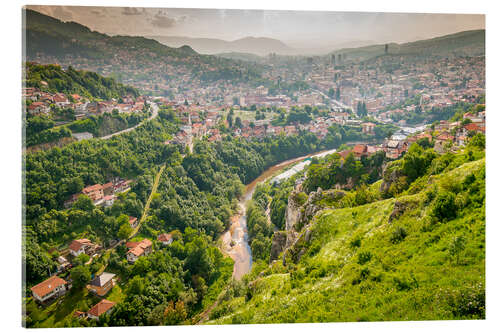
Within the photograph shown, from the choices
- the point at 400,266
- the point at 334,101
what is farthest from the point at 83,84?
the point at 334,101

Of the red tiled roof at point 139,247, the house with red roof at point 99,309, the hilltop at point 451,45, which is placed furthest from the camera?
the red tiled roof at point 139,247

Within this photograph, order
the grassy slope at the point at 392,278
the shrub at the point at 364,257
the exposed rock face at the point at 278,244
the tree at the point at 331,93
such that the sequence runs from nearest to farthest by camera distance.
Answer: the grassy slope at the point at 392,278, the shrub at the point at 364,257, the exposed rock face at the point at 278,244, the tree at the point at 331,93

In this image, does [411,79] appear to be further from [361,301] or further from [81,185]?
[81,185]

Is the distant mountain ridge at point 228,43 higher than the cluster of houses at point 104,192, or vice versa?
the distant mountain ridge at point 228,43

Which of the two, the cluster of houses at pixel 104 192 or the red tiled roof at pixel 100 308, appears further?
the cluster of houses at pixel 104 192

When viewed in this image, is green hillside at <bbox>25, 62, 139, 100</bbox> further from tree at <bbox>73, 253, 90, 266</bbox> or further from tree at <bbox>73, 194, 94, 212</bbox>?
tree at <bbox>73, 253, 90, 266</bbox>

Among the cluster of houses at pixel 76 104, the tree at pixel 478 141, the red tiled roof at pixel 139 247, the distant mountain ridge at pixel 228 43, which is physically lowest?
the red tiled roof at pixel 139 247

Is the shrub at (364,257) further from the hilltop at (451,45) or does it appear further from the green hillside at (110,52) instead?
the green hillside at (110,52)

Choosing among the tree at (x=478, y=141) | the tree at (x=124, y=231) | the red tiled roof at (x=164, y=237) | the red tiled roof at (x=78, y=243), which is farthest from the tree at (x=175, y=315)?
the tree at (x=478, y=141)
